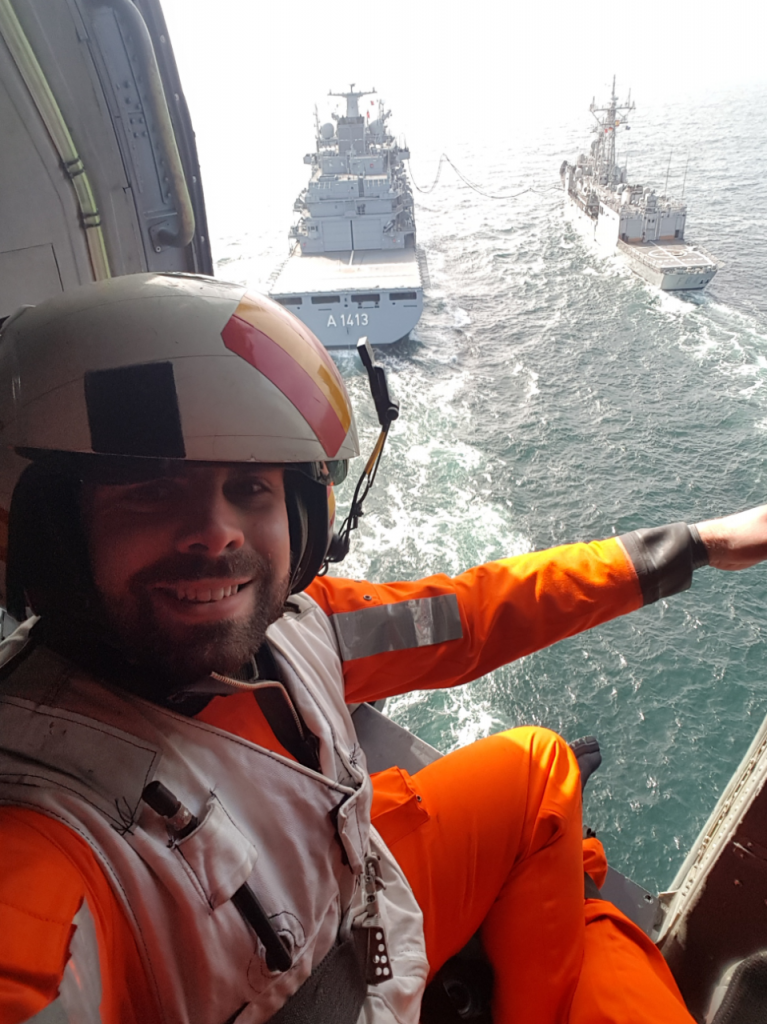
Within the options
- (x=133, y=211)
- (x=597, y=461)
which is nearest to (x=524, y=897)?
(x=133, y=211)

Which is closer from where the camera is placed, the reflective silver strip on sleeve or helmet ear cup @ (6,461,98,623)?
helmet ear cup @ (6,461,98,623)

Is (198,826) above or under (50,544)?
under

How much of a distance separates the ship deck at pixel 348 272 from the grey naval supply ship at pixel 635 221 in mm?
7452

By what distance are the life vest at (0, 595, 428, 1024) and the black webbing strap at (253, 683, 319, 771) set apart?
0.02 m

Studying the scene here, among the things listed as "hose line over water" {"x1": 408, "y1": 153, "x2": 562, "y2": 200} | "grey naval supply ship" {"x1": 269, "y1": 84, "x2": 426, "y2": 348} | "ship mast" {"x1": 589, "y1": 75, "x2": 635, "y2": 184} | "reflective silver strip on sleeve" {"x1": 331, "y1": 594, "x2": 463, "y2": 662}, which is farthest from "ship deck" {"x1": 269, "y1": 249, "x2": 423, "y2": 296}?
"reflective silver strip on sleeve" {"x1": 331, "y1": 594, "x2": 463, "y2": 662}

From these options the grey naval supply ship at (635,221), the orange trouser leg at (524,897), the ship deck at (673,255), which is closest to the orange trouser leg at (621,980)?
the orange trouser leg at (524,897)

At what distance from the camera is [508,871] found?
2029 mm

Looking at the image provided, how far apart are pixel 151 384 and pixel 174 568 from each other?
0.32 metres

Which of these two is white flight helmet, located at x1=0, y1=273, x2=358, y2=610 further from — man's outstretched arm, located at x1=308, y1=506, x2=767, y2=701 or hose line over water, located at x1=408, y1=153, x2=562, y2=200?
hose line over water, located at x1=408, y1=153, x2=562, y2=200

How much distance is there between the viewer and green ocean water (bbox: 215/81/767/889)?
28.6 ft

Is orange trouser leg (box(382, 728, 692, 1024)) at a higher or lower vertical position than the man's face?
lower

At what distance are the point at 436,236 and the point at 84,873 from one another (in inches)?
1216

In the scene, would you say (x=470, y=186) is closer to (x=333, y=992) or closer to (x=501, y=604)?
(x=501, y=604)

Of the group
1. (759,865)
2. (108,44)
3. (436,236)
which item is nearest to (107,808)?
(108,44)
